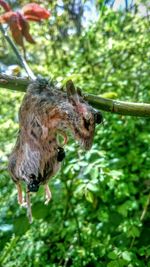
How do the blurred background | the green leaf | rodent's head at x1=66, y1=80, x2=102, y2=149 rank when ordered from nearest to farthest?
rodent's head at x1=66, y1=80, x2=102, y2=149, the green leaf, the blurred background

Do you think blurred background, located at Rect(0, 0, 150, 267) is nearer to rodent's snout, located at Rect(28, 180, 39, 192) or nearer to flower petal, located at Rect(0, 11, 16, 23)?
flower petal, located at Rect(0, 11, 16, 23)

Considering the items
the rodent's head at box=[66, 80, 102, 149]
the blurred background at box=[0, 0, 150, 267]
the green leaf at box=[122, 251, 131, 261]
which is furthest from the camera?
the blurred background at box=[0, 0, 150, 267]

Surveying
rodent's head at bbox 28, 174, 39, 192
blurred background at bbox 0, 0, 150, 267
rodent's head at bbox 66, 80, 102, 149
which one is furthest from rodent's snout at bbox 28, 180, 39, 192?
blurred background at bbox 0, 0, 150, 267

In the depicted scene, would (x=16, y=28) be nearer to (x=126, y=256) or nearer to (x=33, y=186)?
(x=33, y=186)

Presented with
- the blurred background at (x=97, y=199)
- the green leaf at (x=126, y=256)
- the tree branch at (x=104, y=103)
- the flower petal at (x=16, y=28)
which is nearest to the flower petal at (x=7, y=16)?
the flower petal at (x=16, y=28)

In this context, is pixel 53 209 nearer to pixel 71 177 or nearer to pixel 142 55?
pixel 71 177

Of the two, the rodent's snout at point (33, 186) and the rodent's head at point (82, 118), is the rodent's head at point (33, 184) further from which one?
the rodent's head at point (82, 118)
